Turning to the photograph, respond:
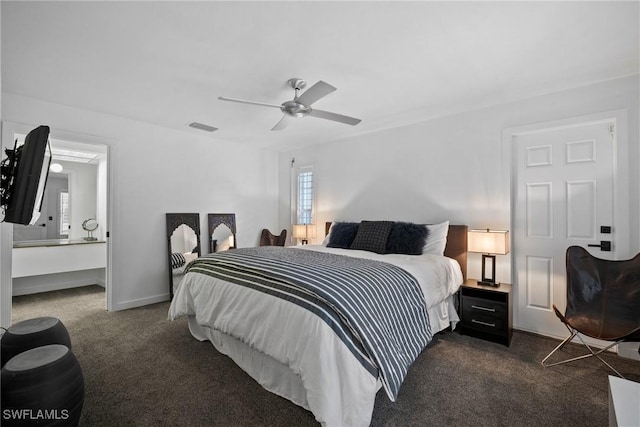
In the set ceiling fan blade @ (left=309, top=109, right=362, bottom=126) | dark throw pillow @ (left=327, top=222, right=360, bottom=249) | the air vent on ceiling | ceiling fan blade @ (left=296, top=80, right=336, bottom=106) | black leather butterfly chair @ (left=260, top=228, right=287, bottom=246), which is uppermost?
the air vent on ceiling

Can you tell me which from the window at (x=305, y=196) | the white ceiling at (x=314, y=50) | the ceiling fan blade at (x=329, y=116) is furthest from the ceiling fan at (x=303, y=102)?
the window at (x=305, y=196)

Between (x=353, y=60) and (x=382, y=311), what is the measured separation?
6.42 ft

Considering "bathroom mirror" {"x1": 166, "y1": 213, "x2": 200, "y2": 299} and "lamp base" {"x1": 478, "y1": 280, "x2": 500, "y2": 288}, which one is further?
"bathroom mirror" {"x1": 166, "y1": 213, "x2": 200, "y2": 299}

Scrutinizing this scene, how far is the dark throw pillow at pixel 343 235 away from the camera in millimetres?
3820

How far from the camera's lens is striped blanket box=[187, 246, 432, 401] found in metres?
1.61

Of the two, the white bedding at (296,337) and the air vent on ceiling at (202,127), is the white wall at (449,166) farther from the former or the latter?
the air vent on ceiling at (202,127)

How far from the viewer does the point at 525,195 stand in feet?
10.0

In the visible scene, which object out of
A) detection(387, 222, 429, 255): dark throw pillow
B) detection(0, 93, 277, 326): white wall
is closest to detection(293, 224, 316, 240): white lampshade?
detection(0, 93, 277, 326): white wall

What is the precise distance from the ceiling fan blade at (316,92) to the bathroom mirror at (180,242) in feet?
9.30

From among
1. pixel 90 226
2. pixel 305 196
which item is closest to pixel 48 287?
pixel 90 226

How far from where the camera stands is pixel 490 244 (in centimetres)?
284

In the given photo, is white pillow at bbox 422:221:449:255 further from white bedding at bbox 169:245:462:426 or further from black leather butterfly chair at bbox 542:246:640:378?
black leather butterfly chair at bbox 542:246:640:378

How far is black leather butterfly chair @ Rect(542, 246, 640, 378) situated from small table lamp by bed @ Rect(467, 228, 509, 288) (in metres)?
0.51

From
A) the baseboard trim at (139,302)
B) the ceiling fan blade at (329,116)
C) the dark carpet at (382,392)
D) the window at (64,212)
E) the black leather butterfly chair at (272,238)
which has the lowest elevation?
the dark carpet at (382,392)
